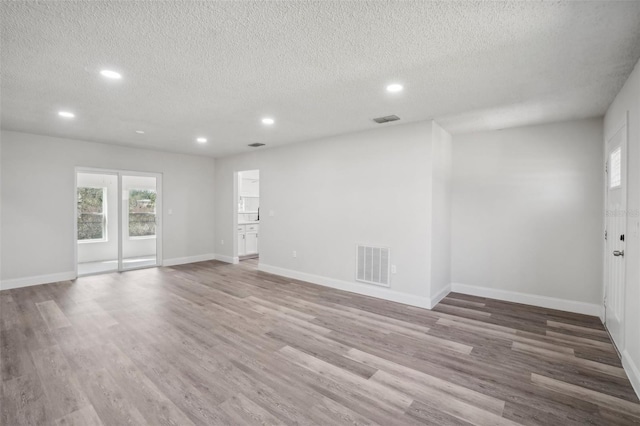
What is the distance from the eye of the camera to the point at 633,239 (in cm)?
255

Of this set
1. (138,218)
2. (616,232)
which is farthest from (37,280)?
(616,232)

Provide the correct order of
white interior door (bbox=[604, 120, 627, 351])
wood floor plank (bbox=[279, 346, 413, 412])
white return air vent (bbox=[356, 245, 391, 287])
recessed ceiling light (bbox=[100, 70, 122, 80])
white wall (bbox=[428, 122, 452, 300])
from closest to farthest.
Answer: wood floor plank (bbox=[279, 346, 413, 412]) → recessed ceiling light (bbox=[100, 70, 122, 80]) → white interior door (bbox=[604, 120, 627, 351]) → white wall (bbox=[428, 122, 452, 300]) → white return air vent (bbox=[356, 245, 391, 287])

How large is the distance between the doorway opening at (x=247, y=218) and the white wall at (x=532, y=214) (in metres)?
4.74

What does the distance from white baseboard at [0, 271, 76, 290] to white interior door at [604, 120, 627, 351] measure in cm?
809

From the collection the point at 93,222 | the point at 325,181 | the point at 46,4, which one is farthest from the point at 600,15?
the point at 93,222

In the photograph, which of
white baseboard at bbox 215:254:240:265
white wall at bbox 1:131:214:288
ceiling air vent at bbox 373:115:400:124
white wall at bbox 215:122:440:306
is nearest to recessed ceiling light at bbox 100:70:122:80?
ceiling air vent at bbox 373:115:400:124

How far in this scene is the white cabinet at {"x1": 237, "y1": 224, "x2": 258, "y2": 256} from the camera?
802 centimetres

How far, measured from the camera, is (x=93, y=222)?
6.52 m

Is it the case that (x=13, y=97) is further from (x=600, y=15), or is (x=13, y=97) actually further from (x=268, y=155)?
(x=600, y=15)

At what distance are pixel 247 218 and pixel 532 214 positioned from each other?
7.00m

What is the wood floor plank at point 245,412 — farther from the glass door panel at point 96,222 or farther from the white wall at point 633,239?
the glass door panel at point 96,222

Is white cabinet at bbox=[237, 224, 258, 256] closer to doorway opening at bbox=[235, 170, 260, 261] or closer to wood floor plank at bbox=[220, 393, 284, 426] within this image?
doorway opening at bbox=[235, 170, 260, 261]

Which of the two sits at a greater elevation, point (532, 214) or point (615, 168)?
point (615, 168)

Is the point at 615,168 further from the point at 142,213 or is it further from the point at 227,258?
the point at 142,213
